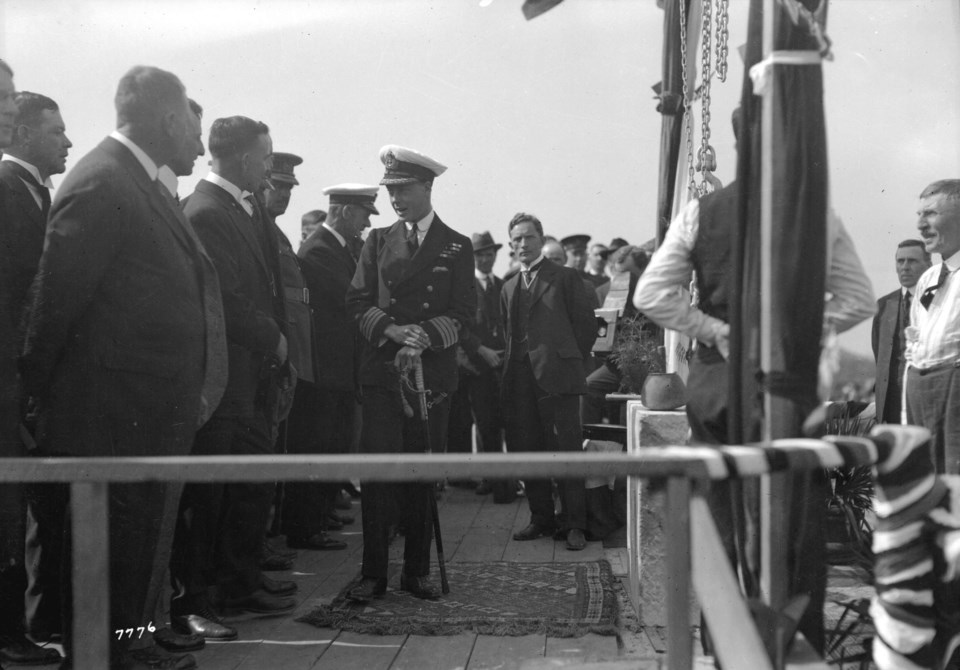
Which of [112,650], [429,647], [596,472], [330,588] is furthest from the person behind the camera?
[330,588]

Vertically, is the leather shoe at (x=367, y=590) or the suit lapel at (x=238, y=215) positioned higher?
the suit lapel at (x=238, y=215)

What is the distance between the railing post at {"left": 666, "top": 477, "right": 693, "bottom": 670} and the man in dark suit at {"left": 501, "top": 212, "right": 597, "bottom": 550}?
3.99 metres

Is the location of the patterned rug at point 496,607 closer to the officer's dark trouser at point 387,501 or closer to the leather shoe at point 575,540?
the officer's dark trouser at point 387,501

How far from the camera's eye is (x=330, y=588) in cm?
524

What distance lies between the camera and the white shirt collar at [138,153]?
3721 mm

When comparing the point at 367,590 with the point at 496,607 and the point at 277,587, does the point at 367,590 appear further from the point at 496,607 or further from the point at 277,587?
the point at 496,607

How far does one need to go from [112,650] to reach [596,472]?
6.50 feet

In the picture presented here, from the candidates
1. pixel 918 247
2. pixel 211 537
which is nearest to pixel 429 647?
pixel 211 537

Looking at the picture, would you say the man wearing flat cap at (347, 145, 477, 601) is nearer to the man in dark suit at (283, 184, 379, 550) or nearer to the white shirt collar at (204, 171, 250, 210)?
the white shirt collar at (204, 171, 250, 210)

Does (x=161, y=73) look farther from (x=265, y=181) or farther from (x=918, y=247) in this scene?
(x=918, y=247)

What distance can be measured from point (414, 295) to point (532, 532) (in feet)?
6.64

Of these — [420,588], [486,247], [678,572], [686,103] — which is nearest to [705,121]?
[686,103]

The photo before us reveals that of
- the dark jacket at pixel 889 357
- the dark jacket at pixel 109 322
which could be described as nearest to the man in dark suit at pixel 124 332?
the dark jacket at pixel 109 322

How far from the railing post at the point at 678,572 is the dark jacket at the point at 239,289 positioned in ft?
8.22
